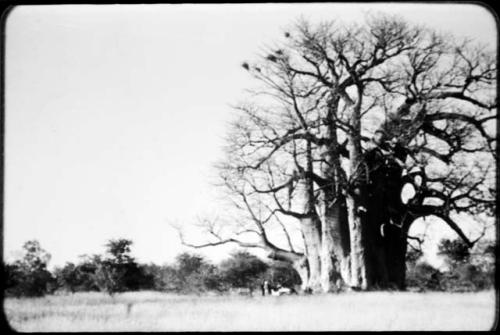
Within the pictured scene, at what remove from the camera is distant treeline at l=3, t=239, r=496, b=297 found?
415 inches

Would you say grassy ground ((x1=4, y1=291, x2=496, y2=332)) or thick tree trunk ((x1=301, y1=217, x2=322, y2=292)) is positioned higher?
thick tree trunk ((x1=301, y1=217, x2=322, y2=292))

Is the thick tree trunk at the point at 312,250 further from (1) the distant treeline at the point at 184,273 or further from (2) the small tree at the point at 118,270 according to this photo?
(2) the small tree at the point at 118,270

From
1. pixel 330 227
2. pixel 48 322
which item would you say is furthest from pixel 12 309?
pixel 330 227

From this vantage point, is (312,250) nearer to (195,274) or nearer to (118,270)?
(195,274)

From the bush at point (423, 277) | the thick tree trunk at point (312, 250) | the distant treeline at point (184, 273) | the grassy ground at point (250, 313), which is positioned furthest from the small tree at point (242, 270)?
the bush at point (423, 277)

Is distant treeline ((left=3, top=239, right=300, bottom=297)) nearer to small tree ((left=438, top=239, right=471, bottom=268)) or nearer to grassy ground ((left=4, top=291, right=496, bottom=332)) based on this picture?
grassy ground ((left=4, top=291, right=496, bottom=332))

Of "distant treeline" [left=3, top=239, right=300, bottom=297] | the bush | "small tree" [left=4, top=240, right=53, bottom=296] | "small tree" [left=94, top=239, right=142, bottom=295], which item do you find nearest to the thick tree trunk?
"distant treeline" [left=3, top=239, right=300, bottom=297]

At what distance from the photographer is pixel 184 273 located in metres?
11.9

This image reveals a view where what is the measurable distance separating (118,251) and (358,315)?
3459 mm

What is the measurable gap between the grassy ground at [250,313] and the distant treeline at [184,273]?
0.84ft

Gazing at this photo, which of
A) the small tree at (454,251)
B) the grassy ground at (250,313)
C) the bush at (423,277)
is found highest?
the small tree at (454,251)

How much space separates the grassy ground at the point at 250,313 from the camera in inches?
376

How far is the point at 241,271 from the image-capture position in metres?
12.6

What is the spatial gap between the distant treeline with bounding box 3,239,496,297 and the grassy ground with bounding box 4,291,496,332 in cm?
Answer: 26
